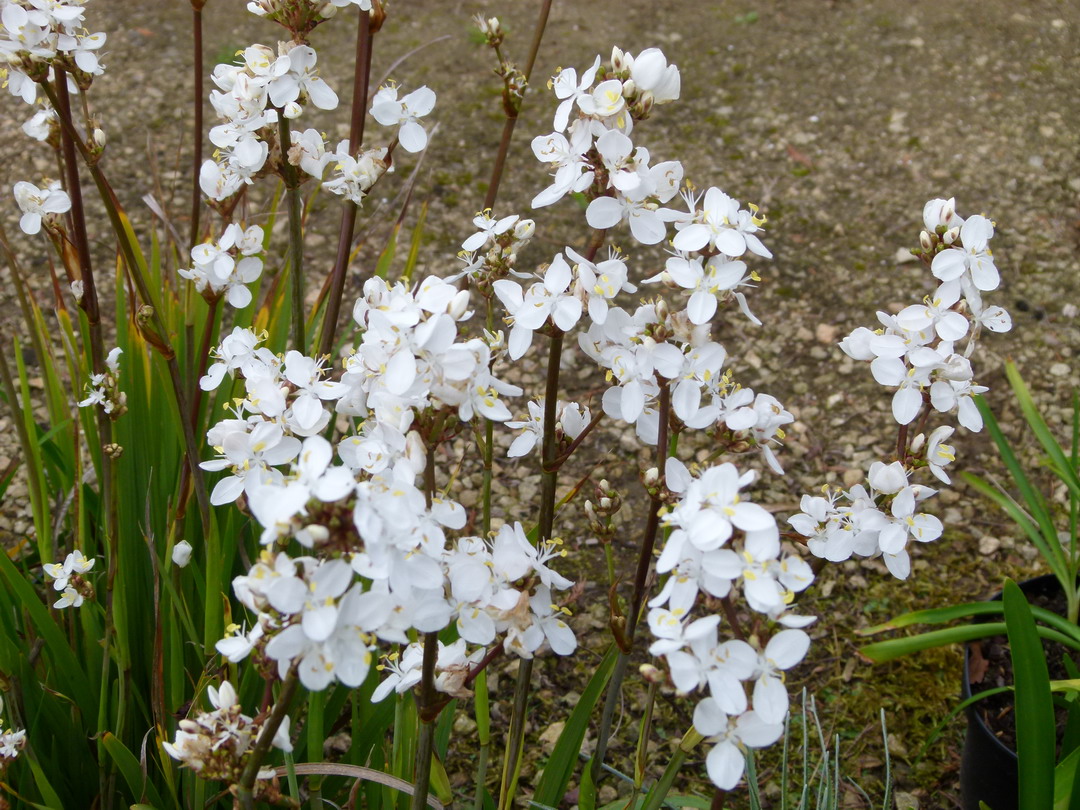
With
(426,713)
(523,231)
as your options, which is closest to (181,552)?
(426,713)

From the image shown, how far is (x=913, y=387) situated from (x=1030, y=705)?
700 mm

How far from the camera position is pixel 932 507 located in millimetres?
3307

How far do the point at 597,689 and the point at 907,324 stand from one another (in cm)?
79

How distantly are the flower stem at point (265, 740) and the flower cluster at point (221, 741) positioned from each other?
0.02 metres

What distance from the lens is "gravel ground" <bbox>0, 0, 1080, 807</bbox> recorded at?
10.7ft

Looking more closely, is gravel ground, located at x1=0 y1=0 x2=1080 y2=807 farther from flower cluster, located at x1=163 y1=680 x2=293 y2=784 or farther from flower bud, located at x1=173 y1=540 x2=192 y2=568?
flower cluster, located at x1=163 y1=680 x2=293 y2=784

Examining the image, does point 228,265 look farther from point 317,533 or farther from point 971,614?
point 971,614

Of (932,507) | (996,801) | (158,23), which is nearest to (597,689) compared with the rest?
(996,801)

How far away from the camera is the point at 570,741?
1698mm

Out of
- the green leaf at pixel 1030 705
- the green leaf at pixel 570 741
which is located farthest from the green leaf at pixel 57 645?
the green leaf at pixel 1030 705

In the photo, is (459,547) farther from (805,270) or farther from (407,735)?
(805,270)

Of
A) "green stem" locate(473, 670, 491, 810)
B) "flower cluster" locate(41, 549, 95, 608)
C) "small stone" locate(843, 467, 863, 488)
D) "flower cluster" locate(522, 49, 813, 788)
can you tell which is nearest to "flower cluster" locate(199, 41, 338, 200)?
"flower cluster" locate(522, 49, 813, 788)

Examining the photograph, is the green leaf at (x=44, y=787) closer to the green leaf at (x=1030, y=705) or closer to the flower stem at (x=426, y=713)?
the flower stem at (x=426, y=713)

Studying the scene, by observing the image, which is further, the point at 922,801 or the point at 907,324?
the point at 922,801
